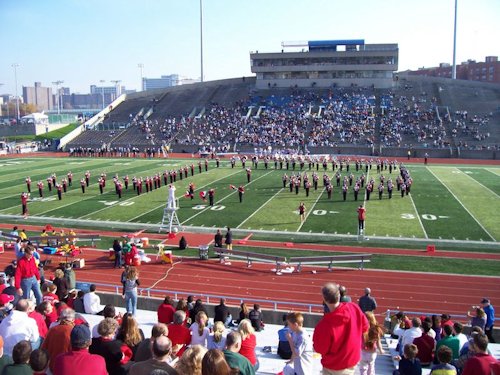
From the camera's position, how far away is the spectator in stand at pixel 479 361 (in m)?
4.53

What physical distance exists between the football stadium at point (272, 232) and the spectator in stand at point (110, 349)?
0.06 feet

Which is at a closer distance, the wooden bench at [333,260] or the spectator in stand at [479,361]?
the spectator in stand at [479,361]

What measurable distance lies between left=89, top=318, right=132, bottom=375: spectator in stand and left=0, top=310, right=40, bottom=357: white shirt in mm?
982

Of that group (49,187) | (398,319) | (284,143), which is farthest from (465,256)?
(284,143)

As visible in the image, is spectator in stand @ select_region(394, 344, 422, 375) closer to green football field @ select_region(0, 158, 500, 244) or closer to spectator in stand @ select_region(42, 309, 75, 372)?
spectator in stand @ select_region(42, 309, 75, 372)

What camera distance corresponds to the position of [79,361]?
4.20 meters

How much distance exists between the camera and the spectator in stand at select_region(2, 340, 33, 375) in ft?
13.8

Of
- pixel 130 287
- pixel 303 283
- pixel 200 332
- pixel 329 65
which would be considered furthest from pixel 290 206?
pixel 329 65

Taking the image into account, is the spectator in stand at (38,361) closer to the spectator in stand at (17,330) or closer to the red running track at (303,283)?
the spectator in stand at (17,330)

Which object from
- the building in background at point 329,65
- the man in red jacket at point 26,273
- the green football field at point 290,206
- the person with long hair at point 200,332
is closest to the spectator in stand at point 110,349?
the person with long hair at point 200,332

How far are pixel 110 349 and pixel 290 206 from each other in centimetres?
2049

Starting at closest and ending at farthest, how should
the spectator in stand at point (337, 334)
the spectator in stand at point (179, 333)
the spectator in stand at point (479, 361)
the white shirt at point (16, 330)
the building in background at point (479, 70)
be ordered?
the spectator in stand at point (337, 334), the spectator in stand at point (479, 361), the white shirt at point (16, 330), the spectator in stand at point (179, 333), the building in background at point (479, 70)

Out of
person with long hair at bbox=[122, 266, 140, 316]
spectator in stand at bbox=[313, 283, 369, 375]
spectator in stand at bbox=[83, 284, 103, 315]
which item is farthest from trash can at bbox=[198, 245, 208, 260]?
spectator in stand at bbox=[313, 283, 369, 375]

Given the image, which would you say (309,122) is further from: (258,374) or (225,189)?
(258,374)
